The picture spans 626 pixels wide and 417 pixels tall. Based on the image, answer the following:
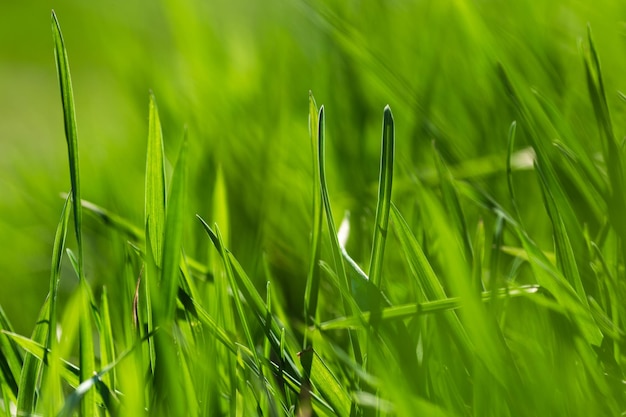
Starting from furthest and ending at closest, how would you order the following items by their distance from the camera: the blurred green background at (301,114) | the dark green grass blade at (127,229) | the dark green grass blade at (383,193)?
the blurred green background at (301,114), the dark green grass blade at (127,229), the dark green grass blade at (383,193)

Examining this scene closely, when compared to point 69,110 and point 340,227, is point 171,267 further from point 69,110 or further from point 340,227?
point 340,227

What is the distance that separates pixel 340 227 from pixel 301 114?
1.18ft

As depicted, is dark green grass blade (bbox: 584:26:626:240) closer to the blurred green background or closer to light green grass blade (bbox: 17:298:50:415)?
the blurred green background

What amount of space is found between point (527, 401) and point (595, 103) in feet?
0.63

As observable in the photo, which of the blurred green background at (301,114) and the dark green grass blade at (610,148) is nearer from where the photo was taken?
the dark green grass blade at (610,148)

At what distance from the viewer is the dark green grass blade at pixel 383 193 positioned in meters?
0.32

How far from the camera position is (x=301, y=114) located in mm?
886

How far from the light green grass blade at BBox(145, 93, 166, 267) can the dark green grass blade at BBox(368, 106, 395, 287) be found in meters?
0.11

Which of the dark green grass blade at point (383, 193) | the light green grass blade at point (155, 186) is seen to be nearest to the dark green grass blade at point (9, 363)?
the light green grass blade at point (155, 186)

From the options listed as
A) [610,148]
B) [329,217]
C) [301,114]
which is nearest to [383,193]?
[329,217]

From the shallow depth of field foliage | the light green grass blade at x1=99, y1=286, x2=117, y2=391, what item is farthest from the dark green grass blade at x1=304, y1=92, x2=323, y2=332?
the light green grass blade at x1=99, y1=286, x2=117, y2=391

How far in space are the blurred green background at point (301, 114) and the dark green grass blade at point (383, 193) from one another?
115mm

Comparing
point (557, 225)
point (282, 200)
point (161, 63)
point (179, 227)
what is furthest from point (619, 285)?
point (161, 63)

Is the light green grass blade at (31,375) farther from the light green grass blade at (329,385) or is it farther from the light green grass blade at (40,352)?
the light green grass blade at (329,385)
